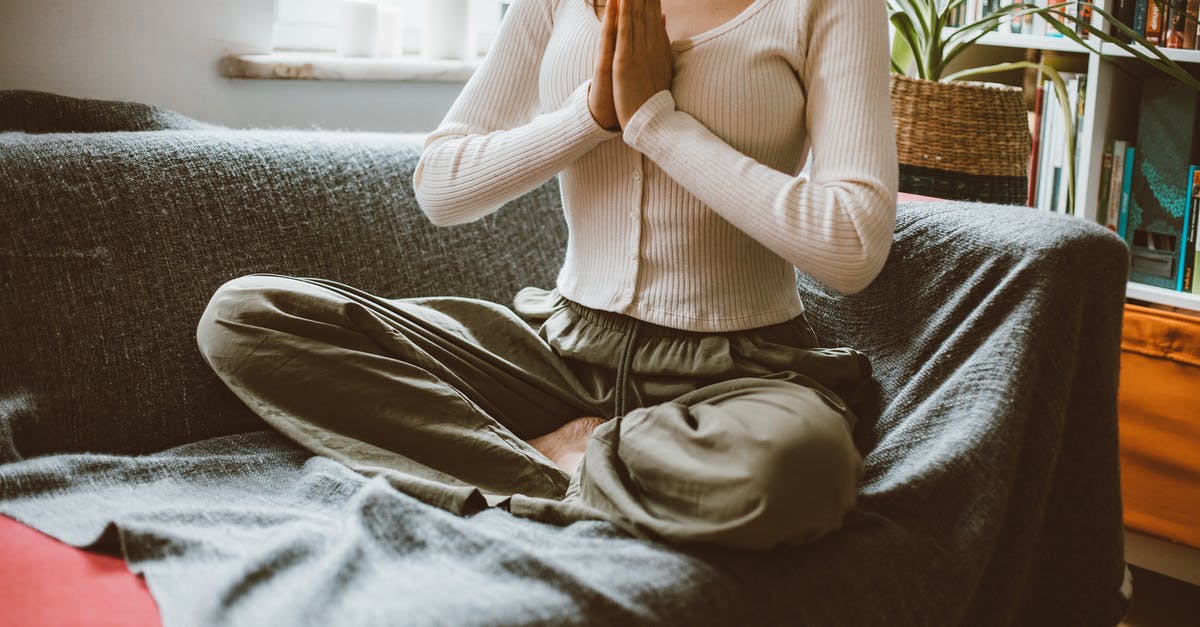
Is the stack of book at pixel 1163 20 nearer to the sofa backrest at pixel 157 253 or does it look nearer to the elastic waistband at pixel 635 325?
the elastic waistband at pixel 635 325

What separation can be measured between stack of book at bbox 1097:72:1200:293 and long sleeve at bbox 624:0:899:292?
0.99 meters

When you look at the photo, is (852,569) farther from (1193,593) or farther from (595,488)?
(1193,593)

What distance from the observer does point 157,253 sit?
1.35 meters

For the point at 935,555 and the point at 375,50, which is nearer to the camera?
the point at 935,555

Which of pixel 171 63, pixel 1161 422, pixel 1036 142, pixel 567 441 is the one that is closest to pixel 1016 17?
pixel 1036 142

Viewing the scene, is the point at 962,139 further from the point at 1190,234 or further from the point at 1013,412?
the point at 1013,412

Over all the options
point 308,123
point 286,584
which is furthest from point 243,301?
point 308,123

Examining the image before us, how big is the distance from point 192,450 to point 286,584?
1.55 ft

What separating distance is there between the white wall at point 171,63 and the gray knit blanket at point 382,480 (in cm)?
18

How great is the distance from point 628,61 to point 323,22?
3.93 feet

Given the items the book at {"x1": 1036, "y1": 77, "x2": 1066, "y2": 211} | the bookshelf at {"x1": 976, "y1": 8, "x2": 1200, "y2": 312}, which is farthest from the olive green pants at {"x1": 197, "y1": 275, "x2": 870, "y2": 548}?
the book at {"x1": 1036, "y1": 77, "x2": 1066, "y2": 211}

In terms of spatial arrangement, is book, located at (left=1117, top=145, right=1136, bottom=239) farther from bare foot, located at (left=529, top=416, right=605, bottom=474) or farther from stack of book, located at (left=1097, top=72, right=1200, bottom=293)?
bare foot, located at (left=529, top=416, right=605, bottom=474)

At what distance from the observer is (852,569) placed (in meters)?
0.95

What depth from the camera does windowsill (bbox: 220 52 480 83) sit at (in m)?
1.83
